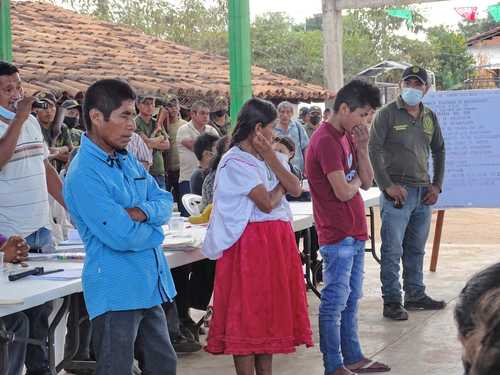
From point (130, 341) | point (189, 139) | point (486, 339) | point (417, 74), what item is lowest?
point (130, 341)

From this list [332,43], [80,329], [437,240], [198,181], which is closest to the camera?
[80,329]

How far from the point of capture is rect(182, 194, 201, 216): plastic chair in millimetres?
6829

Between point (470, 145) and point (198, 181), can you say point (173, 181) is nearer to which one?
point (470, 145)

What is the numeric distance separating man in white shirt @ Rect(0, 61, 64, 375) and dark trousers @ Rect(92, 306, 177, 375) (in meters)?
0.94

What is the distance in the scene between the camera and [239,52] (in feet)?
27.7

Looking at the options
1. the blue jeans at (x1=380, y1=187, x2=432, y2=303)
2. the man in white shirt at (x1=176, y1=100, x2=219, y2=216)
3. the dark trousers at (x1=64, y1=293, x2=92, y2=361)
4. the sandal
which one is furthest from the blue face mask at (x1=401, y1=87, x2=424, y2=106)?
the man in white shirt at (x1=176, y1=100, x2=219, y2=216)

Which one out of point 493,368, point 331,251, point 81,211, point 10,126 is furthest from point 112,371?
point 493,368

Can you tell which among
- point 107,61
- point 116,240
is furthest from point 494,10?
point 116,240

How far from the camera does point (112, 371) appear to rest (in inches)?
151

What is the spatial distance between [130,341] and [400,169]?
3.70 m

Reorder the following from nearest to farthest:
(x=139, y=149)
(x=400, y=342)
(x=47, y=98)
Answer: (x=400, y=342) < (x=139, y=149) < (x=47, y=98)

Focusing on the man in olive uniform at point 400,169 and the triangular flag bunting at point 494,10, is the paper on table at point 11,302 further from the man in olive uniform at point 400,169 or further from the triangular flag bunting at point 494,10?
the triangular flag bunting at point 494,10

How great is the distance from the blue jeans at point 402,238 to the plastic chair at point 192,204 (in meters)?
1.38

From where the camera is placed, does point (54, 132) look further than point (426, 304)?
Yes
